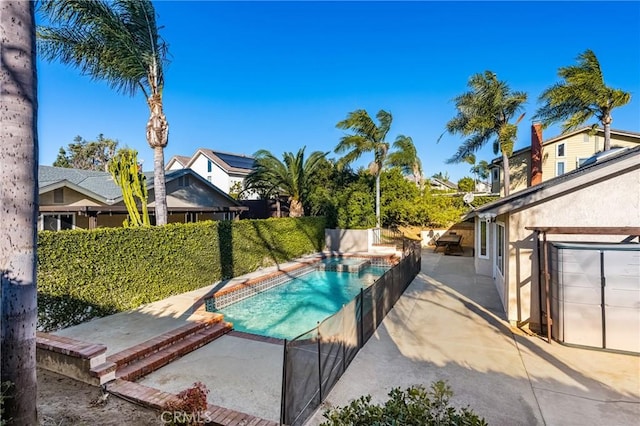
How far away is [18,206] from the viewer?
3.19 meters

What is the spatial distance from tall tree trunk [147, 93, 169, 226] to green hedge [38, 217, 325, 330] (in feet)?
4.83

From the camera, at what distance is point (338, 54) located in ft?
66.2

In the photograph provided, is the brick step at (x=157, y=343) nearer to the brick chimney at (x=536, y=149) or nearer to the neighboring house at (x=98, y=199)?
the neighboring house at (x=98, y=199)

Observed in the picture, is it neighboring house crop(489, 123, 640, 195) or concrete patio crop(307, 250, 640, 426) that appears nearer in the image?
concrete patio crop(307, 250, 640, 426)

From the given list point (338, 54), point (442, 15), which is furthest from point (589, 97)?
point (338, 54)

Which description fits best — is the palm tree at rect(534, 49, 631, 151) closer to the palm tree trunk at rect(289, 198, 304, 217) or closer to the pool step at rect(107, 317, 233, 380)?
the palm tree trunk at rect(289, 198, 304, 217)

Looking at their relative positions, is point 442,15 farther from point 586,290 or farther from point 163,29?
point 586,290

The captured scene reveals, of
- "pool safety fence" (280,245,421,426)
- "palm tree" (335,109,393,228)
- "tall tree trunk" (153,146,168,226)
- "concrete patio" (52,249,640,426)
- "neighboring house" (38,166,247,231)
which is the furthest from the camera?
"palm tree" (335,109,393,228)

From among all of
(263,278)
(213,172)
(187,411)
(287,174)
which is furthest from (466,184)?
(187,411)

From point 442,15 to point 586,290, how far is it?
1267cm

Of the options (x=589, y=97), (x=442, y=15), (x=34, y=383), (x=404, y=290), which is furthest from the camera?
(x=589, y=97)

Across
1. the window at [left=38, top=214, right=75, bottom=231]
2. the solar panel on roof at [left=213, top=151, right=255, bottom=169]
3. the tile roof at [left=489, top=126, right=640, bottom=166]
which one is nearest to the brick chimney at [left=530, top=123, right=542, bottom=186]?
the tile roof at [left=489, top=126, right=640, bottom=166]

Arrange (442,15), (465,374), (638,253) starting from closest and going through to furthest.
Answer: (465,374)
(638,253)
(442,15)

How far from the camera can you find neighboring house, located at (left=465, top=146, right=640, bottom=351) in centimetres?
682
